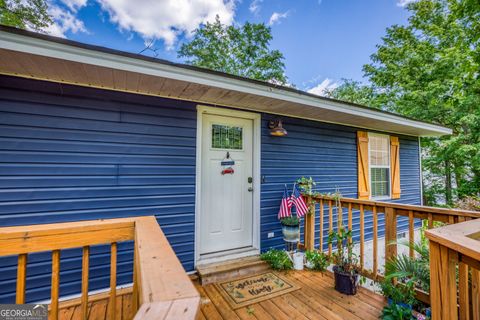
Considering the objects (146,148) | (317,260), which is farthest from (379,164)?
(146,148)

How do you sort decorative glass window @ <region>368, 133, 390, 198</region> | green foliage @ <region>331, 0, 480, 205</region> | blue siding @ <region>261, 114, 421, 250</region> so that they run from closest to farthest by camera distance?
blue siding @ <region>261, 114, 421, 250</region> < decorative glass window @ <region>368, 133, 390, 198</region> < green foliage @ <region>331, 0, 480, 205</region>

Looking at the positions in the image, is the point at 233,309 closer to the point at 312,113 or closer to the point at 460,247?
the point at 460,247

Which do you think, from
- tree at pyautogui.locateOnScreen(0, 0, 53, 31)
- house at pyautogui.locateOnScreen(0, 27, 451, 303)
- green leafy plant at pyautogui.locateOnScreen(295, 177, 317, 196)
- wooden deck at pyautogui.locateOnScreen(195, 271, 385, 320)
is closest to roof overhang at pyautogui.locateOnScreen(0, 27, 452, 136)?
house at pyautogui.locateOnScreen(0, 27, 451, 303)

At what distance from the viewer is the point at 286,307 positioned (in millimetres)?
2250

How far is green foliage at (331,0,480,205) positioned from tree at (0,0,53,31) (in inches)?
492

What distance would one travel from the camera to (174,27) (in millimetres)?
8945

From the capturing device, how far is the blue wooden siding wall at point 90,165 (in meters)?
2.14

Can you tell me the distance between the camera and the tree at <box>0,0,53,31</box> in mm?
7371

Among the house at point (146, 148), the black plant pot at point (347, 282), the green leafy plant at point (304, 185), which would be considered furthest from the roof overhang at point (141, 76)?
the black plant pot at point (347, 282)

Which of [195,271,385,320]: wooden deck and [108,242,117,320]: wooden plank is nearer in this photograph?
[108,242,117,320]: wooden plank

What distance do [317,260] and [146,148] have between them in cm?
274

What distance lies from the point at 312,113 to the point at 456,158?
23.4ft

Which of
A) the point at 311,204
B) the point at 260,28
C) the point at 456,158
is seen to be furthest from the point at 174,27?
the point at 456,158

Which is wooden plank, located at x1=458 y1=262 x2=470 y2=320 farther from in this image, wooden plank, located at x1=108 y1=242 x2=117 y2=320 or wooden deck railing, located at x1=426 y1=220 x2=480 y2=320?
wooden plank, located at x1=108 y1=242 x2=117 y2=320
